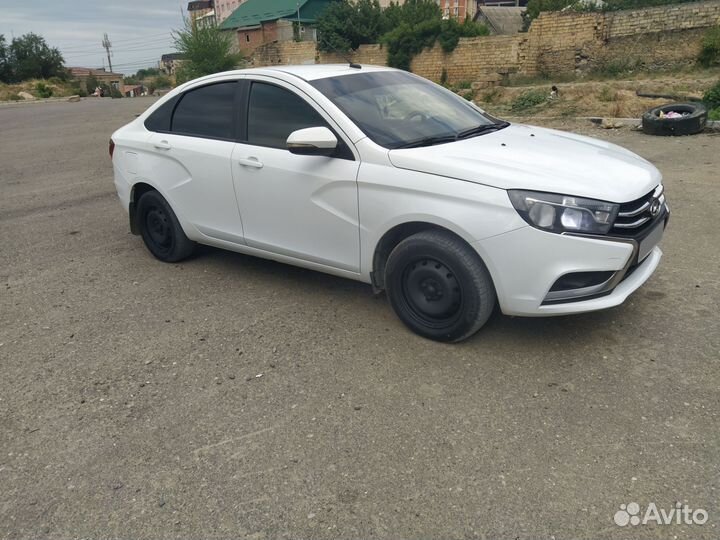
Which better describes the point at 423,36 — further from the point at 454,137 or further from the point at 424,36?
the point at 454,137

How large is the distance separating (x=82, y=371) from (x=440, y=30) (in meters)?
27.7

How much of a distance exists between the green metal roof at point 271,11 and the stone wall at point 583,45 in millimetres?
29791

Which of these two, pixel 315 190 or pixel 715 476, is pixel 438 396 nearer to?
pixel 715 476

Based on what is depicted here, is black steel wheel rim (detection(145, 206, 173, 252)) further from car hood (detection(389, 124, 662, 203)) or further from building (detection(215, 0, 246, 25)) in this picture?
building (detection(215, 0, 246, 25))

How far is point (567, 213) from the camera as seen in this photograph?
308 centimetres

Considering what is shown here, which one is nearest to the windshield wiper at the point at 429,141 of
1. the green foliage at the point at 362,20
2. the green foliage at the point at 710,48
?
the green foliage at the point at 710,48

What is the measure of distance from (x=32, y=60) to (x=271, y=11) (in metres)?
28.0

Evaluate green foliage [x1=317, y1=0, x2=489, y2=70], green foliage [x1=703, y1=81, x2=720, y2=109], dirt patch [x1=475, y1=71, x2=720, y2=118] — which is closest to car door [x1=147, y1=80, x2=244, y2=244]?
dirt patch [x1=475, y1=71, x2=720, y2=118]

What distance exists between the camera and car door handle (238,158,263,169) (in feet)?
13.7

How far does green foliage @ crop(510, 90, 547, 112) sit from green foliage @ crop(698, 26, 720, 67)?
5710 mm

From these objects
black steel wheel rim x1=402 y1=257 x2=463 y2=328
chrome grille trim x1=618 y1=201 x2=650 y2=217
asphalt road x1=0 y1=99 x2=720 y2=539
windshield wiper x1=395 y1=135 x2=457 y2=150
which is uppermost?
windshield wiper x1=395 y1=135 x2=457 y2=150

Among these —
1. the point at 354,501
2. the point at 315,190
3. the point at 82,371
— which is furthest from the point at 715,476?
the point at 82,371

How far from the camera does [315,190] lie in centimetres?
389

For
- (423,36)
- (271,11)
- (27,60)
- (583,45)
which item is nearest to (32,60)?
(27,60)
